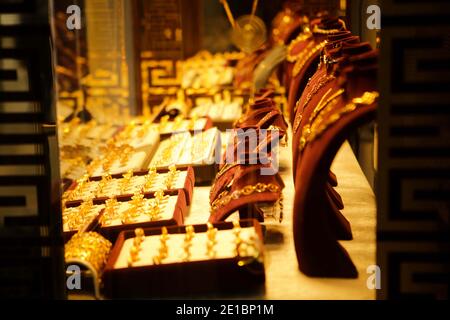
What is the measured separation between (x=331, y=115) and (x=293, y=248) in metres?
0.29

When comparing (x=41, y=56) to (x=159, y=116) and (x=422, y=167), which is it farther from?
(x=159, y=116)

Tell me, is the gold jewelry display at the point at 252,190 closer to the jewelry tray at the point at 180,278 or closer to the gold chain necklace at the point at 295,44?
the jewelry tray at the point at 180,278

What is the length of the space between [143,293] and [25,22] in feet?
1.60

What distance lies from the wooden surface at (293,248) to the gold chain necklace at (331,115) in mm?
213

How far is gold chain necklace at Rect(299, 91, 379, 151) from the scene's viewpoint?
1.30 m

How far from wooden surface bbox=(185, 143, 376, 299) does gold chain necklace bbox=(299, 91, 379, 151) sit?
21 centimetres

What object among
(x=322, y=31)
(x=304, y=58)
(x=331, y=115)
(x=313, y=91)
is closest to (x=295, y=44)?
(x=304, y=58)

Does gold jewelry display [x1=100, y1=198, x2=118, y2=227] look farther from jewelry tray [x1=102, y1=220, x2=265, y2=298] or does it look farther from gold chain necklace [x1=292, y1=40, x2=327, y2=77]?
gold chain necklace [x1=292, y1=40, x2=327, y2=77]

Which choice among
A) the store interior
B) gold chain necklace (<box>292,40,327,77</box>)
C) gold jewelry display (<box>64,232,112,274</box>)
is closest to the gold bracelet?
the store interior

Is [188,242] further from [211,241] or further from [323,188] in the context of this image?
[323,188]

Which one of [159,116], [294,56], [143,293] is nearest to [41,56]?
[143,293]

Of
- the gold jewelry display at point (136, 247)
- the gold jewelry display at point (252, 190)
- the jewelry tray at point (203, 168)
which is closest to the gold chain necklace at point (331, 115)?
the gold jewelry display at point (252, 190)

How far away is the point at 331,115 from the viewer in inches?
53.6

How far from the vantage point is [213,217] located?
62.0 inches
